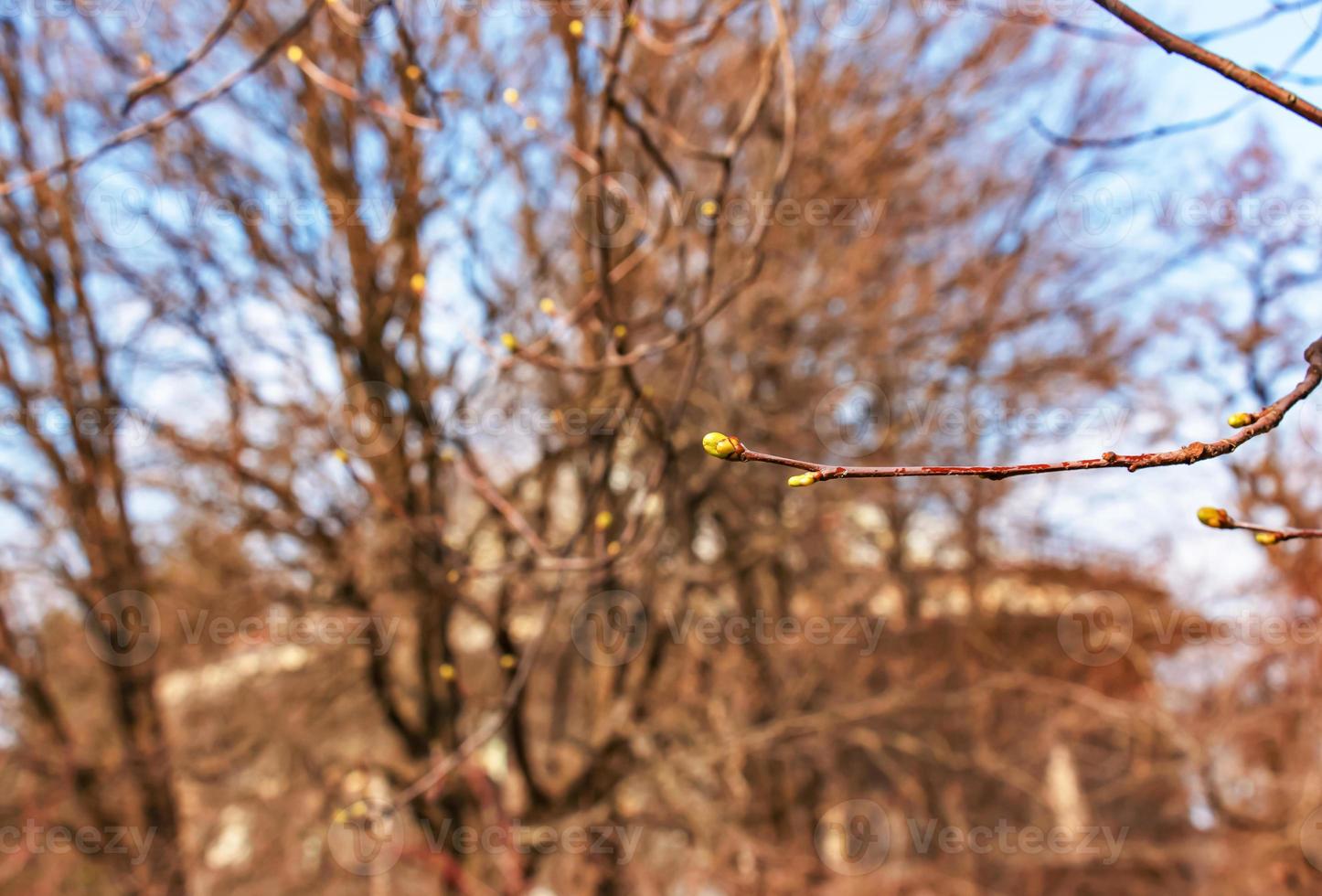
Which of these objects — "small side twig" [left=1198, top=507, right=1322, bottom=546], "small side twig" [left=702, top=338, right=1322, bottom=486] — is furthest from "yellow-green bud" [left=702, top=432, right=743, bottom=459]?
"small side twig" [left=1198, top=507, right=1322, bottom=546]

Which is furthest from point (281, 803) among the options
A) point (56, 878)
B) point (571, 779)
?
point (571, 779)

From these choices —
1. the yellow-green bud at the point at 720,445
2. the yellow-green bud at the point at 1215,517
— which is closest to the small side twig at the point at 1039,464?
the yellow-green bud at the point at 720,445

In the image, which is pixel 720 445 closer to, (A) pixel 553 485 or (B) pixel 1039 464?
(B) pixel 1039 464

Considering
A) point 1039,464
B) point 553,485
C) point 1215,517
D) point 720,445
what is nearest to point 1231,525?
point 1215,517

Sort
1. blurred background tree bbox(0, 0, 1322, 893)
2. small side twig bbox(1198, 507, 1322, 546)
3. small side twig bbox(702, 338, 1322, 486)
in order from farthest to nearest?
blurred background tree bbox(0, 0, 1322, 893) → small side twig bbox(1198, 507, 1322, 546) → small side twig bbox(702, 338, 1322, 486)

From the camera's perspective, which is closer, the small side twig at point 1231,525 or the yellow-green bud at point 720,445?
the yellow-green bud at point 720,445

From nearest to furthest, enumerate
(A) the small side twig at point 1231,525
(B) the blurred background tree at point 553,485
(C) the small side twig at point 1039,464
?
(C) the small side twig at point 1039,464 < (A) the small side twig at point 1231,525 < (B) the blurred background tree at point 553,485

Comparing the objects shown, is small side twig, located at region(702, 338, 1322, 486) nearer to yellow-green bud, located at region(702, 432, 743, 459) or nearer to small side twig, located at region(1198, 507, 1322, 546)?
yellow-green bud, located at region(702, 432, 743, 459)

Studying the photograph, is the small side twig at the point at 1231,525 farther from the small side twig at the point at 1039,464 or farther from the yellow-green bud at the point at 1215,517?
the small side twig at the point at 1039,464

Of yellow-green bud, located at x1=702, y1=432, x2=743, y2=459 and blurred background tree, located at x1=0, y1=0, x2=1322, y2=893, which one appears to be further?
blurred background tree, located at x1=0, y1=0, x2=1322, y2=893
